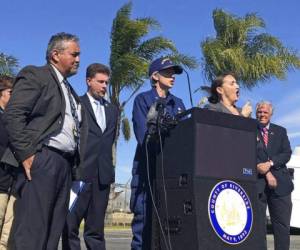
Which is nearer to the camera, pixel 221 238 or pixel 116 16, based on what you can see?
pixel 221 238

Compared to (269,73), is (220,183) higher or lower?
lower

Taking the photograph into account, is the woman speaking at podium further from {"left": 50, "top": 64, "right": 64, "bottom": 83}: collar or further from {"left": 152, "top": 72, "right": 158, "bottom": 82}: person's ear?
{"left": 50, "top": 64, "right": 64, "bottom": 83}: collar

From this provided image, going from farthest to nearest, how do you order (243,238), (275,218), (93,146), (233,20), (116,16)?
(233,20)
(116,16)
(275,218)
(93,146)
(243,238)

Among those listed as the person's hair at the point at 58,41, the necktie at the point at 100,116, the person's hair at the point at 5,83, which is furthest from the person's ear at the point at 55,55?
the person's hair at the point at 5,83

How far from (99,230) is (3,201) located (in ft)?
3.35

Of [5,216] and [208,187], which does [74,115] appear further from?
[5,216]

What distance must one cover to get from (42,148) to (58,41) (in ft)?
2.85

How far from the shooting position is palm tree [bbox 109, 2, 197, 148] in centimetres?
1973

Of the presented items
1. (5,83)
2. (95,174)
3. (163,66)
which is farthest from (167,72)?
(5,83)

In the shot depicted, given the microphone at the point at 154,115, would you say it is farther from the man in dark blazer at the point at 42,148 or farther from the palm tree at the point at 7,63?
the palm tree at the point at 7,63

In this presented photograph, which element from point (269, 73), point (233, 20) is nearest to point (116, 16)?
point (233, 20)

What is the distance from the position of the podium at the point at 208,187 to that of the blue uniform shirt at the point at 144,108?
443mm

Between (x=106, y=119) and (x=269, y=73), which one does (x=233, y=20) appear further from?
(x=106, y=119)

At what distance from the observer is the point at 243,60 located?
2128 cm
